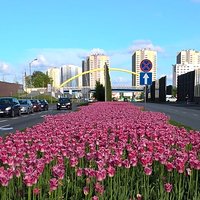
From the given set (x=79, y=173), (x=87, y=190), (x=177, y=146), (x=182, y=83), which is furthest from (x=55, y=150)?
(x=182, y=83)

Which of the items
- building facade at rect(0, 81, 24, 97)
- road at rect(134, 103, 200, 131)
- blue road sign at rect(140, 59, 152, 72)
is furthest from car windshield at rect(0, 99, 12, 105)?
building facade at rect(0, 81, 24, 97)

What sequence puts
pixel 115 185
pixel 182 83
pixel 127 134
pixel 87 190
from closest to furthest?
1. pixel 87 190
2. pixel 115 185
3. pixel 127 134
4. pixel 182 83

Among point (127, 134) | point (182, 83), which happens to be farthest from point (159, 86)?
point (127, 134)

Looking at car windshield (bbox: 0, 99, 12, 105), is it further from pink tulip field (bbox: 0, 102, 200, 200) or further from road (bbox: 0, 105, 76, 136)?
pink tulip field (bbox: 0, 102, 200, 200)

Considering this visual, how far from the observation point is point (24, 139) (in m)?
6.85

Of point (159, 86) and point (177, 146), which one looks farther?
point (159, 86)

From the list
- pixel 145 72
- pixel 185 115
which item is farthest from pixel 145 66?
pixel 185 115

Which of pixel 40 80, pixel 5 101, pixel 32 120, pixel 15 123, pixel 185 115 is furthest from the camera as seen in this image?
pixel 40 80

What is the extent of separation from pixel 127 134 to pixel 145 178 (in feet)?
8.84

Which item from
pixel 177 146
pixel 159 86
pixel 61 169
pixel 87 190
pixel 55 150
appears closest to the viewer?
pixel 87 190

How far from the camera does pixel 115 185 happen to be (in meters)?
4.55

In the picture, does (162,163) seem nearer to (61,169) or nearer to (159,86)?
(61,169)

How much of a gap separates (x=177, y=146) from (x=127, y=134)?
1.19 metres

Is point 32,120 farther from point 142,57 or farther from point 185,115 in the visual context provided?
point 142,57
